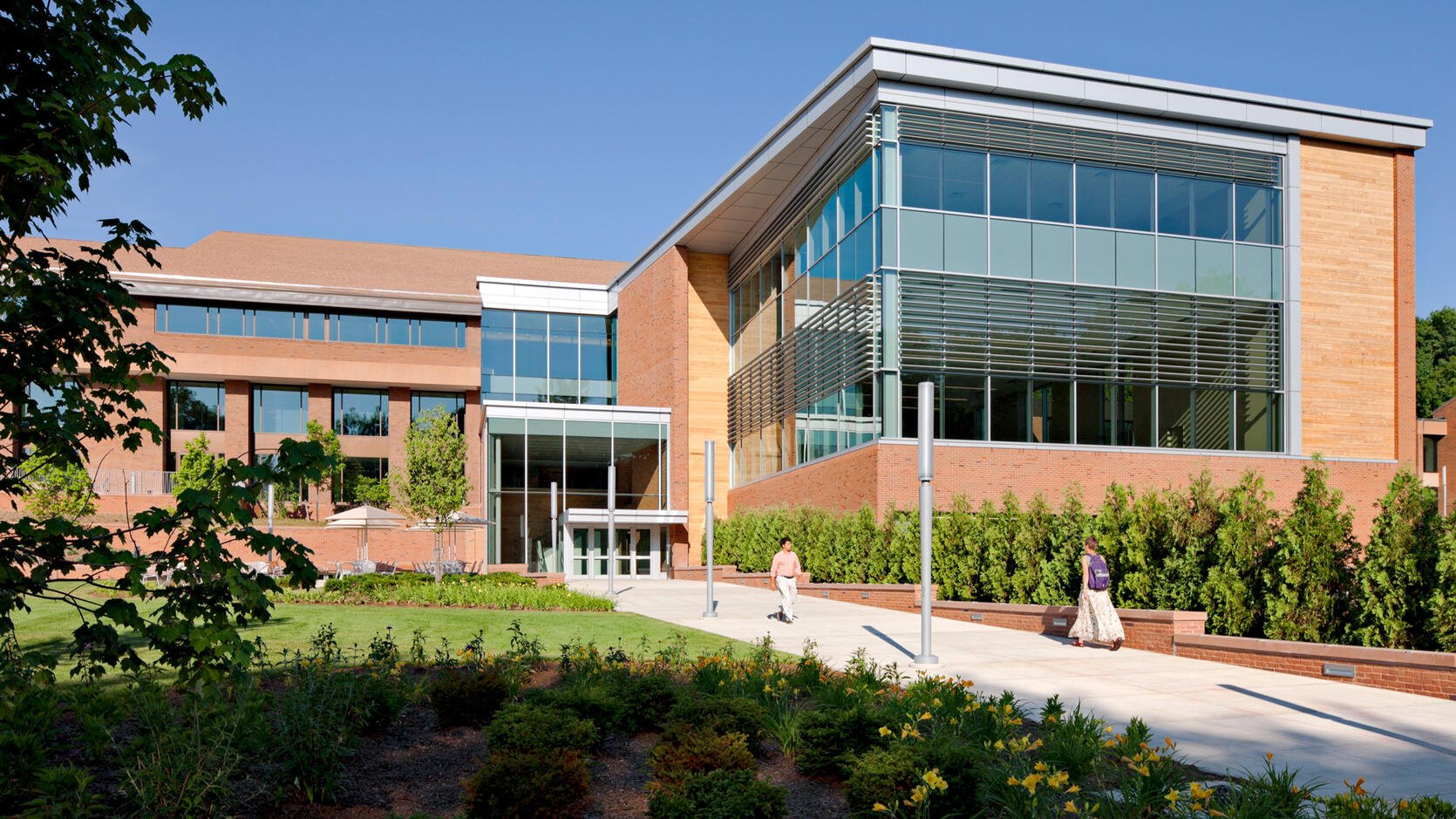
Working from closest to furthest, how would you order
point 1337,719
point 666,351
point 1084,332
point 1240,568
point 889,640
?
point 1337,719 < point 1240,568 < point 889,640 < point 1084,332 < point 666,351

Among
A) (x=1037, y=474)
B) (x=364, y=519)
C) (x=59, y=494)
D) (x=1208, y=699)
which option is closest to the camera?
(x=1208, y=699)

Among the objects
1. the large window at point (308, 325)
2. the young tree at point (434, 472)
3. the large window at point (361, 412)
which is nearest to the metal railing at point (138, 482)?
the large window at point (308, 325)

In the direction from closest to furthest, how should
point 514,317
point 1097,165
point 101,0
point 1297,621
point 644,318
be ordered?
point 101,0 < point 1297,621 < point 1097,165 < point 644,318 < point 514,317

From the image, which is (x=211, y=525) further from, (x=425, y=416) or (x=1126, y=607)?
(x=425, y=416)

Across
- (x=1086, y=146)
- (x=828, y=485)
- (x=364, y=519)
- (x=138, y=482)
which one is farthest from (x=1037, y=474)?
(x=138, y=482)

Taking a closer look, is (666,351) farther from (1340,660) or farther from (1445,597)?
(1445,597)

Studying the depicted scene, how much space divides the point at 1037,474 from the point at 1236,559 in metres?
12.2

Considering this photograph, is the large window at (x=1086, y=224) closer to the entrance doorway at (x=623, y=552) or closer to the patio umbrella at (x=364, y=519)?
the patio umbrella at (x=364, y=519)

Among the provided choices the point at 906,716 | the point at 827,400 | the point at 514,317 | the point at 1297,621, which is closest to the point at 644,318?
the point at 514,317

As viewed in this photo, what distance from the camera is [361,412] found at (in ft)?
168

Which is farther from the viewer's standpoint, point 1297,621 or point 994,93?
point 994,93

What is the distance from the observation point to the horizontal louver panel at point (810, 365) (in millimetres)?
25312

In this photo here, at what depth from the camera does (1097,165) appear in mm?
26438

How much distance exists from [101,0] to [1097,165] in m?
25.2
